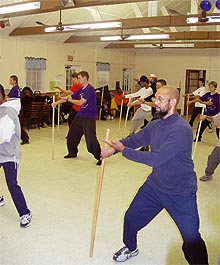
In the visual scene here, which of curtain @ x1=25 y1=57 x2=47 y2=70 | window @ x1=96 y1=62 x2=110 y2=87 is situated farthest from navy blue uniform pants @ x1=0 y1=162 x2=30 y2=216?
window @ x1=96 y1=62 x2=110 y2=87

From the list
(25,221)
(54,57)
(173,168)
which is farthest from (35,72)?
(173,168)

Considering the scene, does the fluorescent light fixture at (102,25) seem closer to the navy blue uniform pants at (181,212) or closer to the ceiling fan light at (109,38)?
the ceiling fan light at (109,38)

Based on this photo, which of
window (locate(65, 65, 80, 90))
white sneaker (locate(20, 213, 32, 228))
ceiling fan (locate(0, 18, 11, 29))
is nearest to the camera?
white sneaker (locate(20, 213, 32, 228))

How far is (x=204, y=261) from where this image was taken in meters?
2.32

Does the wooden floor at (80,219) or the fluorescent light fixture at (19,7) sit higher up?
the fluorescent light fixture at (19,7)

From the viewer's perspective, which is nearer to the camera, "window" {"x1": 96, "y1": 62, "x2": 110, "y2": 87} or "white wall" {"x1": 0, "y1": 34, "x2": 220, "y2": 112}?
"white wall" {"x1": 0, "y1": 34, "x2": 220, "y2": 112}

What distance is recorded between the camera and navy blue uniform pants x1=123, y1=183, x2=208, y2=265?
2277mm

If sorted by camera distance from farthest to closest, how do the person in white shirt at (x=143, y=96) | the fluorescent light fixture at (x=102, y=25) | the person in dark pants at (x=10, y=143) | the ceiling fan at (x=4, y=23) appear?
the ceiling fan at (x=4, y=23), the fluorescent light fixture at (x=102, y=25), the person in white shirt at (x=143, y=96), the person in dark pants at (x=10, y=143)

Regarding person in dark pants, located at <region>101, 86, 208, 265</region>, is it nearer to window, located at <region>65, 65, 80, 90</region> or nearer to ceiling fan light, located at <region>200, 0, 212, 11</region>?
ceiling fan light, located at <region>200, 0, 212, 11</region>

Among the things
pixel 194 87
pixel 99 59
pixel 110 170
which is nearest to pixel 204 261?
pixel 110 170

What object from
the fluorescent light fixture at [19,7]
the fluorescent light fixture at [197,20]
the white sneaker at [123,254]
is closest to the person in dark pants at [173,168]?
the white sneaker at [123,254]

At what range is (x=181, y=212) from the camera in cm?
229

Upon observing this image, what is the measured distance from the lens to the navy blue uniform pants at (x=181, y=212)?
89.6 inches

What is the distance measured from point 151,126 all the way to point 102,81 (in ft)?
36.0
